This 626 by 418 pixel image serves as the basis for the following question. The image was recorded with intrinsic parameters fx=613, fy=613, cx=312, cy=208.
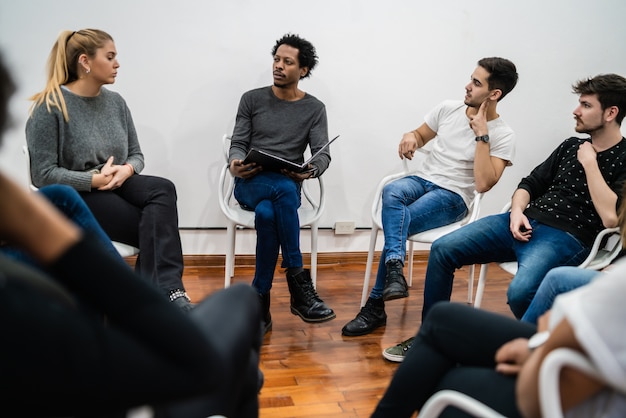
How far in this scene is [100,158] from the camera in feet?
8.55

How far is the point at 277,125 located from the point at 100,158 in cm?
89

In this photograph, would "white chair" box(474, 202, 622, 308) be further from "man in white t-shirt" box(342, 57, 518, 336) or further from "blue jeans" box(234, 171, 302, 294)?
"blue jeans" box(234, 171, 302, 294)

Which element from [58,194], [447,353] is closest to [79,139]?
[58,194]

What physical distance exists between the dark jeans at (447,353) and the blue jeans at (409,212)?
126cm

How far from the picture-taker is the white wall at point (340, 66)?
3.14 meters

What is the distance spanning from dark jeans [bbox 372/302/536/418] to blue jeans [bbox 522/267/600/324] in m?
0.55

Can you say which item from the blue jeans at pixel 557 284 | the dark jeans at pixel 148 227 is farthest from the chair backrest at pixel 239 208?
the blue jeans at pixel 557 284

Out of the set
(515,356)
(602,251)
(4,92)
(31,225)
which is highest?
(4,92)

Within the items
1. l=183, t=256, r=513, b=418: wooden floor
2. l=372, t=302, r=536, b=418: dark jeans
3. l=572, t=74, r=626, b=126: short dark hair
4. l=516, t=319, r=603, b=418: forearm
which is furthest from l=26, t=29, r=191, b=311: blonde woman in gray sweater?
l=572, t=74, r=626, b=126: short dark hair

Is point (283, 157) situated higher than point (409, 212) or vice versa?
point (283, 157)

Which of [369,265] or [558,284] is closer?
[558,284]

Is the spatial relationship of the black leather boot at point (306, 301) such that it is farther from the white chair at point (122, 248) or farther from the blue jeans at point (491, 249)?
the white chair at point (122, 248)

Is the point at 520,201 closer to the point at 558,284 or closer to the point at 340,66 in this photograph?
the point at 558,284

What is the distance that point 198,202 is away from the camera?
340 centimetres
